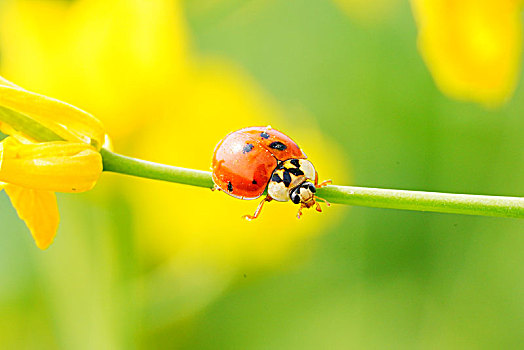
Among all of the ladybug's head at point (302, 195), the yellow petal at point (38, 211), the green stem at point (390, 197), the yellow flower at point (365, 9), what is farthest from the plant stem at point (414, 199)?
the yellow flower at point (365, 9)

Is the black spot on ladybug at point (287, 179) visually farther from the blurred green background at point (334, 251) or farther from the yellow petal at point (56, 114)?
the blurred green background at point (334, 251)

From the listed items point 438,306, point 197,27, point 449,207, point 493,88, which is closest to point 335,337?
point 438,306

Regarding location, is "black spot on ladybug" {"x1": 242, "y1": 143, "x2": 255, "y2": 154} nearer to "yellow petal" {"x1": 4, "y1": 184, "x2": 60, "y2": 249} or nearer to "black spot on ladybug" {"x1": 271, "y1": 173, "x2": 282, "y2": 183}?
"black spot on ladybug" {"x1": 271, "y1": 173, "x2": 282, "y2": 183}

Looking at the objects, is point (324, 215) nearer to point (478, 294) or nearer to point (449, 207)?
point (478, 294)

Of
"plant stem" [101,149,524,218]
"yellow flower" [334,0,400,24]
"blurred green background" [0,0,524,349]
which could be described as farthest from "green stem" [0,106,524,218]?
"yellow flower" [334,0,400,24]

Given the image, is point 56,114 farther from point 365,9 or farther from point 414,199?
point 365,9
